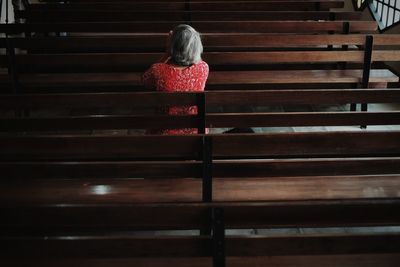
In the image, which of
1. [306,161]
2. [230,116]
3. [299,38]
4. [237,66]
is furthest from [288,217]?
[237,66]

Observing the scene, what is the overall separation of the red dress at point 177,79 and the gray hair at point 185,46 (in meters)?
0.05

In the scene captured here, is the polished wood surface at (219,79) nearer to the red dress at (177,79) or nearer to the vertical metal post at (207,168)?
the red dress at (177,79)

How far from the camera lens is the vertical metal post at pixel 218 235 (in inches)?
57.5

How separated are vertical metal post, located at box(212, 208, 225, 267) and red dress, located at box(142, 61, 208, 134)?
160 centimetres

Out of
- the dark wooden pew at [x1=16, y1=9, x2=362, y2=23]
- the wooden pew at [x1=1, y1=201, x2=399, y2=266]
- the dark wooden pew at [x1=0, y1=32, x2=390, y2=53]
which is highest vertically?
the dark wooden pew at [x1=16, y1=9, x2=362, y2=23]

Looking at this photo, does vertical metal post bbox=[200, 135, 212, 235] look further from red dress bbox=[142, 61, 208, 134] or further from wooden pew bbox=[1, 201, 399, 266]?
red dress bbox=[142, 61, 208, 134]

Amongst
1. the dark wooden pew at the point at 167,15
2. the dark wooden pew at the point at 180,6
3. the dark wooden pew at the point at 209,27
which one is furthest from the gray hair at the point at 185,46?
the dark wooden pew at the point at 180,6

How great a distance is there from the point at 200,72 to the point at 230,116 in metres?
0.43

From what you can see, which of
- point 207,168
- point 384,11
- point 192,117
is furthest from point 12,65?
point 384,11

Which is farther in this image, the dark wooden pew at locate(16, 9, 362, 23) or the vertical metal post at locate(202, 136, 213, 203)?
the dark wooden pew at locate(16, 9, 362, 23)

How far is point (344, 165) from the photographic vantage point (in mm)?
2172

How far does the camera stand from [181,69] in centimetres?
307

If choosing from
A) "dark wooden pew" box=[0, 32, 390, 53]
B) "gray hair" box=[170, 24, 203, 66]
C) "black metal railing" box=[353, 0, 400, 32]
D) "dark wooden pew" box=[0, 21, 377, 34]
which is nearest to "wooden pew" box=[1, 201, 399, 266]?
"gray hair" box=[170, 24, 203, 66]

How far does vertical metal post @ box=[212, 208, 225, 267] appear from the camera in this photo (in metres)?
1.46
